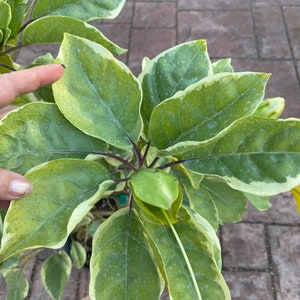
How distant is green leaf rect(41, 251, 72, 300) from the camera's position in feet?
3.90

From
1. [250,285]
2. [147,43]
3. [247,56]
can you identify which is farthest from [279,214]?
[147,43]

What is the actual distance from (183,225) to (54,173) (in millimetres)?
198

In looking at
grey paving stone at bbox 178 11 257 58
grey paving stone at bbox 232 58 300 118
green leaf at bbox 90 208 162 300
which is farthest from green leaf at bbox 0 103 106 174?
grey paving stone at bbox 178 11 257 58

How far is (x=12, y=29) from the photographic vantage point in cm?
77

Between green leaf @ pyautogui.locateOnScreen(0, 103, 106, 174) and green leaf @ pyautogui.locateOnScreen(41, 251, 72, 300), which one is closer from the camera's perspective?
green leaf @ pyautogui.locateOnScreen(0, 103, 106, 174)

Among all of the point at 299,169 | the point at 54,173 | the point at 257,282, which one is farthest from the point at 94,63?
the point at 257,282

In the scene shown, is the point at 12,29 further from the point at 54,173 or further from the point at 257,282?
the point at 257,282

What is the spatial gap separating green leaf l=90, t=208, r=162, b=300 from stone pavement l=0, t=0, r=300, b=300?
Answer: 2.89 ft

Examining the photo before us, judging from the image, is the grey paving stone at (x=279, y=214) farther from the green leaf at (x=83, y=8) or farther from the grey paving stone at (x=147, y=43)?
the green leaf at (x=83, y=8)

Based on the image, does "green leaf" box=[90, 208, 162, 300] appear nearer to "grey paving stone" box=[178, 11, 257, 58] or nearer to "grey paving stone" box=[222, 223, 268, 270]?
"grey paving stone" box=[222, 223, 268, 270]

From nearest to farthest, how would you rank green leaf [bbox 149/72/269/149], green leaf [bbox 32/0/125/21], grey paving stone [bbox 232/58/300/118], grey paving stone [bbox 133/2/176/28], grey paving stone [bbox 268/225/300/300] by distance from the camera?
green leaf [bbox 149/72/269/149]
green leaf [bbox 32/0/125/21]
grey paving stone [bbox 268/225/300/300]
grey paving stone [bbox 232/58/300/118]
grey paving stone [bbox 133/2/176/28]

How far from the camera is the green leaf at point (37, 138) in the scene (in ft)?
2.04

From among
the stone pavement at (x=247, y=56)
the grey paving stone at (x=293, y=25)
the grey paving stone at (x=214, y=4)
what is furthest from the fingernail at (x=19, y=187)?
the grey paving stone at (x=214, y=4)

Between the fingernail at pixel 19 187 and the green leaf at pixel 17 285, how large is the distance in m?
0.70
